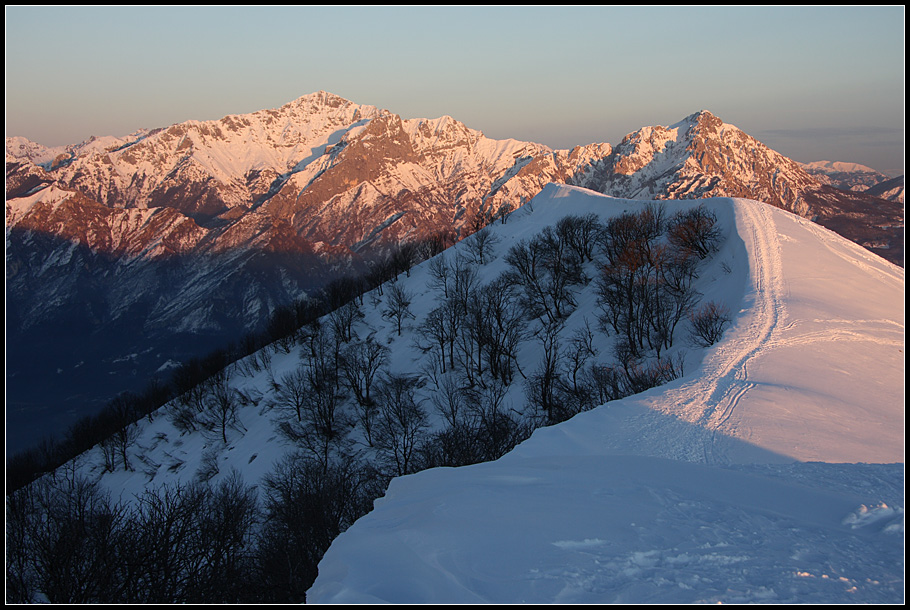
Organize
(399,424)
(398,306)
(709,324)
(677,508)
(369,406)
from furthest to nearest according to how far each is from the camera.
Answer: (398,306), (369,406), (399,424), (709,324), (677,508)

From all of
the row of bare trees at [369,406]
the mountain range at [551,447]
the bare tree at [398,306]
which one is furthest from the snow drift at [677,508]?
the bare tree at [398,306]

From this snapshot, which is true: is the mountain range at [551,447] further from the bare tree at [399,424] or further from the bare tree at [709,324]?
the bare tree at [709,324]

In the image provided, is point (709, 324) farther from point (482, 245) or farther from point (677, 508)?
point (482, 245)

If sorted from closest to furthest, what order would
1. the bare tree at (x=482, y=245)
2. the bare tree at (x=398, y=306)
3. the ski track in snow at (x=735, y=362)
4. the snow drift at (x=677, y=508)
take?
the snow drift at (x=677, y=508)
the ski track in snow at (x=735, y=362)
the bare tree at (x=398, y=306)
the bare tree at (x=482, y=245)

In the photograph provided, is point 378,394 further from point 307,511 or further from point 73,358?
point 73,358

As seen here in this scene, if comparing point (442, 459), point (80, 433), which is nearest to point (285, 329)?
point (80, 433)

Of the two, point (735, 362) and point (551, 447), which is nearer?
point (551, 447)

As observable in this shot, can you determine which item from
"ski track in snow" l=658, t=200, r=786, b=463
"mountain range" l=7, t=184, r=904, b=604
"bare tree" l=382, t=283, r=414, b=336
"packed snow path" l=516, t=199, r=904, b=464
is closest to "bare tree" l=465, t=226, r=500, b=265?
"mountain range" l=7, t=184, r=904, b=604

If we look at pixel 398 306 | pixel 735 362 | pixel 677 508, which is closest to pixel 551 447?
pixel 677 508

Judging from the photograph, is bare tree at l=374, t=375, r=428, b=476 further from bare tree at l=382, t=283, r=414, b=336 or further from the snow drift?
the snow drift
